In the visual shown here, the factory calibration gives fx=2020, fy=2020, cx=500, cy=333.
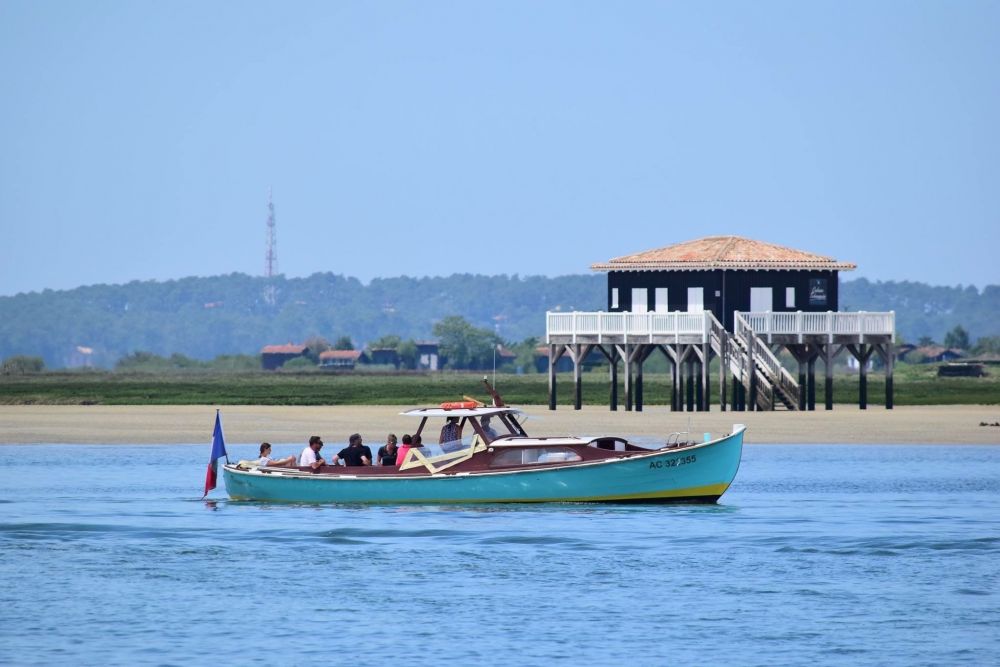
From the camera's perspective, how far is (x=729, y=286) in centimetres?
6644

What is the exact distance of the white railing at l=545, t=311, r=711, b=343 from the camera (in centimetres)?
6512

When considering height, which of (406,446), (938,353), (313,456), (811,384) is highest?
(938,353)

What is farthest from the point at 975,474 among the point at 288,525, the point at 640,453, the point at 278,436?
the point at 278,436

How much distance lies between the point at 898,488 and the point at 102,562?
1767 cm

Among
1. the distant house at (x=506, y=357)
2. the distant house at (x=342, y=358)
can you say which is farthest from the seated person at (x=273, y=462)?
the distant house at (x=342, y=358)

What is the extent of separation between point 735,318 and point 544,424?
892cm

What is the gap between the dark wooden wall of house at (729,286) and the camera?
218ft

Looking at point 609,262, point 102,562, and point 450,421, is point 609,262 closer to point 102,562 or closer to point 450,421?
point 450,421

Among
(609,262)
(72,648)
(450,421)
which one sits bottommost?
(72,648)

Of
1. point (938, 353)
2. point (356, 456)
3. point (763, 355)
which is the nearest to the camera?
point (356, 456)

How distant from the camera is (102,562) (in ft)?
98.7

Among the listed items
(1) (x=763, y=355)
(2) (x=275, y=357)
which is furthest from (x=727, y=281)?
Result: (2) (x=275, y=357)

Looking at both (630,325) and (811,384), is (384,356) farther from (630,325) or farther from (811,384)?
(630,325)

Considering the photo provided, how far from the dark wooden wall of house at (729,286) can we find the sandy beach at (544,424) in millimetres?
3577
